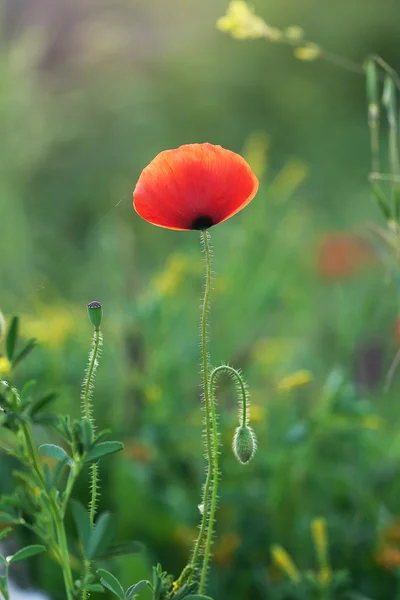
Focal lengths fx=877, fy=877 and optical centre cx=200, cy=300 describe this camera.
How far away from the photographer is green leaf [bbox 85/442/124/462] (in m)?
0.55

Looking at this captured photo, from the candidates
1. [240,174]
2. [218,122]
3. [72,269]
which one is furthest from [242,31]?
[218,122]

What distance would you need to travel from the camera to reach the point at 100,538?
22.9 inches

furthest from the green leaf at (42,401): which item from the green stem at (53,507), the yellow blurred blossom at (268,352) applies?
the yellow blurred blossom at (268,352)

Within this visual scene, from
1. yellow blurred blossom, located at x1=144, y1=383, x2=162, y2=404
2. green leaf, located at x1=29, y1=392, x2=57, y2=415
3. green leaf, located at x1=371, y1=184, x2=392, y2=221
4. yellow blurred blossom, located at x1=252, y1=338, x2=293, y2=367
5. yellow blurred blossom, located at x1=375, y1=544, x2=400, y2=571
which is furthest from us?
yellow blurred blossom, located at x1=252, y1=338, x2=293, y2=367

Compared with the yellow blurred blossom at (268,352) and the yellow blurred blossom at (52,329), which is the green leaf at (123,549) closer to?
the yellow blurred blossom at (52,329)

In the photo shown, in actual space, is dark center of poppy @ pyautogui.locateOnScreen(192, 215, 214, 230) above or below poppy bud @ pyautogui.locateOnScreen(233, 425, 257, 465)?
above

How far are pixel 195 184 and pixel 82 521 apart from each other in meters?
0.23

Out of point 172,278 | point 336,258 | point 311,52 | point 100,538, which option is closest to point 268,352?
point 172,278

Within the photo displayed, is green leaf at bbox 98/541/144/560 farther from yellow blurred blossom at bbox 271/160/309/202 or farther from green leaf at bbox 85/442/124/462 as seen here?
yellow blurred blossom at bbox 271/160/309/202

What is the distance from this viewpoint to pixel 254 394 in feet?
4.66

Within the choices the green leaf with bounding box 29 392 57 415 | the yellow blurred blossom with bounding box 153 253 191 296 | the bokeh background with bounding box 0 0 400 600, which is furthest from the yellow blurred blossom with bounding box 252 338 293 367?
the green leaf with bounding box 29 392 57 415

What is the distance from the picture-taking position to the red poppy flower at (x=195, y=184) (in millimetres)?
578

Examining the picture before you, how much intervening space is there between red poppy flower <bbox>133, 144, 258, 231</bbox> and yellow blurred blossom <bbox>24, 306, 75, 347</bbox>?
2.53ft

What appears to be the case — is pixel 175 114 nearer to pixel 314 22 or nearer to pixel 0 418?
pixel 314 22
